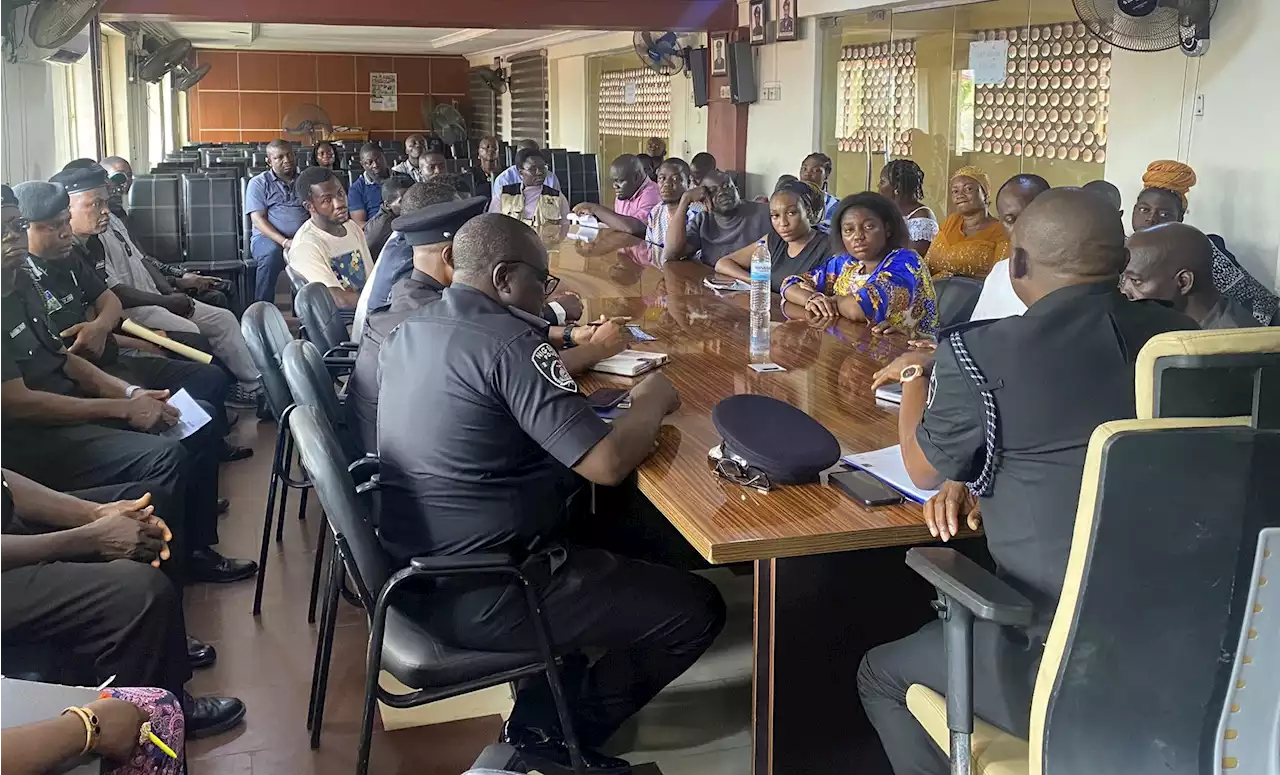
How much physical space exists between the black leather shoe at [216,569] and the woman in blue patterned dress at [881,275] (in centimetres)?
184

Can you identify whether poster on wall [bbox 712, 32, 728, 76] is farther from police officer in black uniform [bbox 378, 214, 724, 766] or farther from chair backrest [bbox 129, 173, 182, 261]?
police officer in black uniform [bbox 378, 214, 724, 766]

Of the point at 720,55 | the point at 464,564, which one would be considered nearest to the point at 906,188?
the point at 720,55

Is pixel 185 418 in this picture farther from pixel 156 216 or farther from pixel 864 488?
pixel 156 216

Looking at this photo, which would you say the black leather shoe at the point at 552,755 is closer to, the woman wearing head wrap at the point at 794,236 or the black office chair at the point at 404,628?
the black office chair at the point at 404,628

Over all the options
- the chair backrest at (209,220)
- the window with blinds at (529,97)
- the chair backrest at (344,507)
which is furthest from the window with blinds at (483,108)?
the chair backrest at (344,507)

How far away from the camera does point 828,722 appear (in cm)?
187

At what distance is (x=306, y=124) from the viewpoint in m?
18.5

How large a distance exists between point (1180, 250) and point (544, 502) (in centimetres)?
161

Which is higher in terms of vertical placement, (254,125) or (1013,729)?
(254,125)

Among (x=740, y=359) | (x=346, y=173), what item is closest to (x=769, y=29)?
(x=346, y=173)

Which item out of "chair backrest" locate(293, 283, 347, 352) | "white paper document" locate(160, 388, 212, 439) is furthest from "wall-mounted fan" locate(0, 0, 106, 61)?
"white paper document" locate(160, 388, 212, 439)

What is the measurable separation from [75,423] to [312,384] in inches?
34.2

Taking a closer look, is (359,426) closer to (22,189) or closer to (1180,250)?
(22,189)

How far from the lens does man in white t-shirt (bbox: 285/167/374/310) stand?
4605 millimetres
